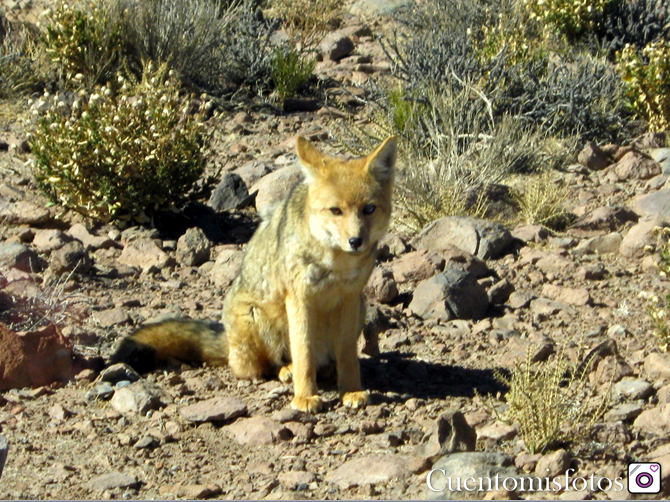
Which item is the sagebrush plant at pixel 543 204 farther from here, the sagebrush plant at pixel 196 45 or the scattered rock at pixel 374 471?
the sagebrush plant at pixel 196 45

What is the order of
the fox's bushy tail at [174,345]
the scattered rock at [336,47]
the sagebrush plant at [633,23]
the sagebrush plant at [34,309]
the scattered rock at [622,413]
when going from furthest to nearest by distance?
1. the scattered rock at [336,47]
2. the sagebrush plant at [633,23]
3. the sagebrush plant at [34,309]
4. the fox's bushy tail at [174,345]
5. the scattered rock at [622,413]

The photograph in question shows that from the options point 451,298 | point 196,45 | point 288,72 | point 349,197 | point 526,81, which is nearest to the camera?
point 349,197

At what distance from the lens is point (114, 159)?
827 cm

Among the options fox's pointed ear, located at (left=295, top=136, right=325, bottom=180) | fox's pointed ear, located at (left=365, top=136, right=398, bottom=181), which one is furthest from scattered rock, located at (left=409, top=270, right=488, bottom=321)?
fox's pointed ear, located at (left=295, top=136, right=325, bottom=180)

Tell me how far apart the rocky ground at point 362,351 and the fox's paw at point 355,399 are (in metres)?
0.07

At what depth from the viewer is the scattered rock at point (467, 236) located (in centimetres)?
786

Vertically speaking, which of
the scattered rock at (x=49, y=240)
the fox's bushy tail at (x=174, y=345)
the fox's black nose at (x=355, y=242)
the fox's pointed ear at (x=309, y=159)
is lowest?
the fox's bushy tail at (x=174, y=345)

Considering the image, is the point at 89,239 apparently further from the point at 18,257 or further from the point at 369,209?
the point at 369,209

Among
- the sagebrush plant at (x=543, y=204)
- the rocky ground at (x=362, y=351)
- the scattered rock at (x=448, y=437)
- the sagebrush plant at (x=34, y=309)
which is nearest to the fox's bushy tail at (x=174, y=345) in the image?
the rocky ground at (x=362, y=351)

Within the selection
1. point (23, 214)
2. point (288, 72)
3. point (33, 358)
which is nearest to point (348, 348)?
point (33, 358)

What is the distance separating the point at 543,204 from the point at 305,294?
159 inches

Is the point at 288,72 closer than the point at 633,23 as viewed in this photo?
Yes

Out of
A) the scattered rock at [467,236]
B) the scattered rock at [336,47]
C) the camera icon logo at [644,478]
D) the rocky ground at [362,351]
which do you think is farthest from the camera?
the scattered rock at [336,47]

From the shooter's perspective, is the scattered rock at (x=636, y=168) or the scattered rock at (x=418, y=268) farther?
the scattered rock at (x=636, y=168)
